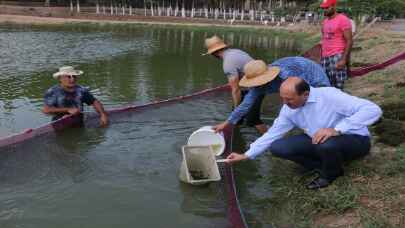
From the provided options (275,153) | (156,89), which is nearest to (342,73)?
(275,153)

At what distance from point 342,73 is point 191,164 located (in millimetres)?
3295

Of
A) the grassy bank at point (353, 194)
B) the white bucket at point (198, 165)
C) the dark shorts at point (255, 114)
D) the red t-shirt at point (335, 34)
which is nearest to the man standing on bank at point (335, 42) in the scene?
Answer: the red t-shirt at point (335, 34)

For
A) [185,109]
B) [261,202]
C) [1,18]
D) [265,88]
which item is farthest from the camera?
[1,18]

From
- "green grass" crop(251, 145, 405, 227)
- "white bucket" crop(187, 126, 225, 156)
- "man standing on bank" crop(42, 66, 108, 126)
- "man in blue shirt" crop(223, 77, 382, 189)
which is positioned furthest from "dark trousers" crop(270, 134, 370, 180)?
"man standing on bank" crop(42, 66, 108, 126)

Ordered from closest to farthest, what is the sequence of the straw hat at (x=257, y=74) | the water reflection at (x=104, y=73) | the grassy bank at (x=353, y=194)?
the grassy bank at (x=353, y=194) → the straw hat at (x=257, y=74) → the water reflection at (x=104, y=73)

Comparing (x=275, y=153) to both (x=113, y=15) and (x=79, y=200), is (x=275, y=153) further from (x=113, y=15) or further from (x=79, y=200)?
(x=113, y=15)

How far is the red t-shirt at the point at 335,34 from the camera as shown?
23.6 feet

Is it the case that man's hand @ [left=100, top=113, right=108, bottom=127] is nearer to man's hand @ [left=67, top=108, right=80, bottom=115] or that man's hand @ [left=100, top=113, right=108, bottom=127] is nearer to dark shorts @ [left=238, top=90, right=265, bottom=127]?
man's hand @ [left=67, top=108, right=80, bottom=115]

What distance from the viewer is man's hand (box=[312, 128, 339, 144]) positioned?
171 inches

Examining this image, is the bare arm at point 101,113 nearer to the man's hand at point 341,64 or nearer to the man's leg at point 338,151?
the man's hand at point 341,64

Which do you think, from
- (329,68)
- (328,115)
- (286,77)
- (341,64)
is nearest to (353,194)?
(328,115)

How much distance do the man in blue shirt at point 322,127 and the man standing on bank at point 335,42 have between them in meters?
2.92

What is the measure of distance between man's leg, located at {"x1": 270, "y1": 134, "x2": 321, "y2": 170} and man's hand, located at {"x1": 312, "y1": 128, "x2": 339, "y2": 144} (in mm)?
289

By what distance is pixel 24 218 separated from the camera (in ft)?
15.4
